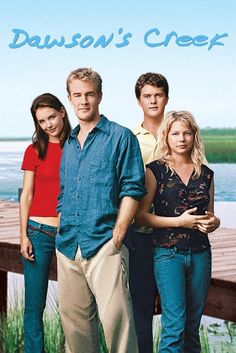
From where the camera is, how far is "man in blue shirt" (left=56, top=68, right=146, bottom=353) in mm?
3809

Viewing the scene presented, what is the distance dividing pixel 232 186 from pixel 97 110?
47.0 ft

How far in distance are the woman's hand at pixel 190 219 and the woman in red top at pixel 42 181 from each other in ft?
2.02

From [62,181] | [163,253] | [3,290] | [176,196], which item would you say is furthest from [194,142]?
[3,290]

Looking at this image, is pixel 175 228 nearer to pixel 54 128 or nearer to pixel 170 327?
pixel 170 327

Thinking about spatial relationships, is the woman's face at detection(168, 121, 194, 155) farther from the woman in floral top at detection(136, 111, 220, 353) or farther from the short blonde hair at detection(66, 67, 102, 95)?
the short blonde hair at detection(66, 67, 102, 95)

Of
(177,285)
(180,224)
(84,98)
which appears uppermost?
(84,98)

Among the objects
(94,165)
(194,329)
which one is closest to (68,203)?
(94,165)

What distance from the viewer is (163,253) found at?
383 centimetres

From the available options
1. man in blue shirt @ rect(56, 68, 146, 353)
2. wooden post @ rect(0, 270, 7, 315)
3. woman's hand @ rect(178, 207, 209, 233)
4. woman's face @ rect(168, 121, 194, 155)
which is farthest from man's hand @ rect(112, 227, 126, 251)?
wooden post @ rect(0, 270, 7, 315)

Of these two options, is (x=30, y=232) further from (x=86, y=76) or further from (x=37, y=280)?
(x=86, y=76)

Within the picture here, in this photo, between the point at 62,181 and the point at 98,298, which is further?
the point at 62,181

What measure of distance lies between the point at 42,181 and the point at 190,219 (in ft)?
2.36

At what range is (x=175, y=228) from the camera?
12.6 feet

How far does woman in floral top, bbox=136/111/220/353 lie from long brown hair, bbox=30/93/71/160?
0.49 m
